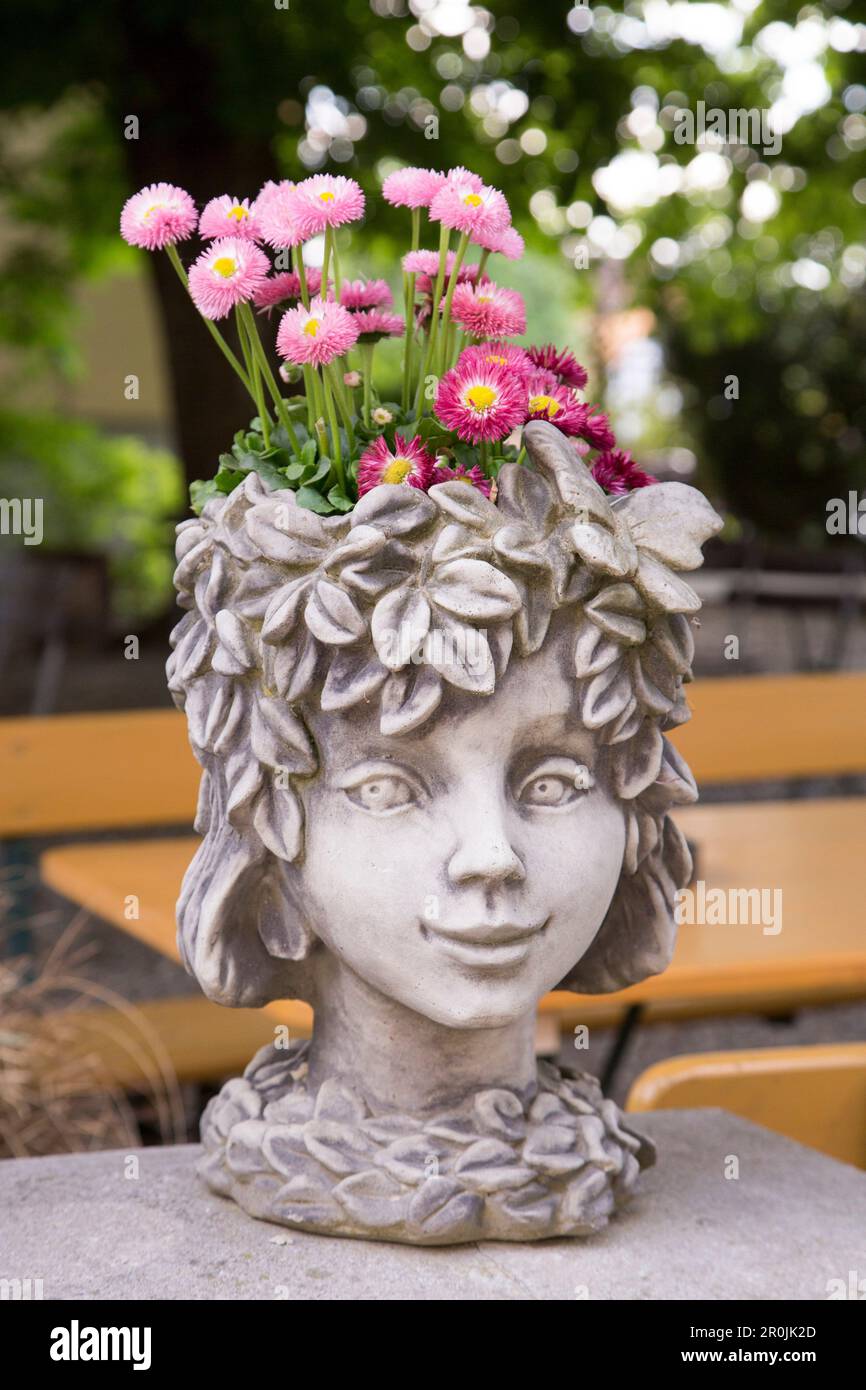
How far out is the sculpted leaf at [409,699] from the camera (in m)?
1.66

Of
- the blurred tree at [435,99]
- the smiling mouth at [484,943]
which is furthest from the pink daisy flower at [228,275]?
the blurred tree at [435,99]

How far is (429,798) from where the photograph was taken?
1726 millimetres

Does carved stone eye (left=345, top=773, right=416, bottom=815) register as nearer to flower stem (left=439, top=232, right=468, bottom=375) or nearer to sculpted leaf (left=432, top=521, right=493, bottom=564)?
sculpted leaf (left=432, top=521, right=493, bottom=564)

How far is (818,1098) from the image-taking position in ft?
8.34

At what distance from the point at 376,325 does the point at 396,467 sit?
23 cm

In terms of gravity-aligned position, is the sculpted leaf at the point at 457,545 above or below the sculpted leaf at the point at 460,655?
above

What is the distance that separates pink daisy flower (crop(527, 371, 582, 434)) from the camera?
70.7 inches

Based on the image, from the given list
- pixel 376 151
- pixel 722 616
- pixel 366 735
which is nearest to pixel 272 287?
pixel 366 735

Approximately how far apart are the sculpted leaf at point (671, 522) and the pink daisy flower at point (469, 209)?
1.09ft

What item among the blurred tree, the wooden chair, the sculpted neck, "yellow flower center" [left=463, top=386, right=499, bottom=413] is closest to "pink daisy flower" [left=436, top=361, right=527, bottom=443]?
"yellow flower center" [left=463, top=386, right=499, bottom=413]

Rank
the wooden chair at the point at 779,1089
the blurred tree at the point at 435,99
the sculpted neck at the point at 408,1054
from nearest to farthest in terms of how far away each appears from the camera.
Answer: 1. the sculpted neck at the point at 408,1054
2. the wooden chair at the point at 779,1089
3. the blurred tree at the point at 435,99

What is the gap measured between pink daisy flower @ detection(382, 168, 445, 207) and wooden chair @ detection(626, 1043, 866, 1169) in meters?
1.37

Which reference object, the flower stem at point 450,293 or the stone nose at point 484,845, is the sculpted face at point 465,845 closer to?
the stone nose at point 484,845

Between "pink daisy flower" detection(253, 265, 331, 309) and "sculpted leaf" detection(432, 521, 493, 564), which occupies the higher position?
"pink daisy flower" detection(253, 265, 331, 309)
